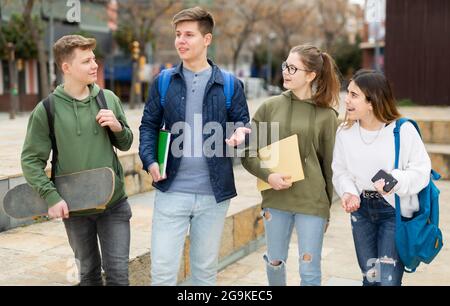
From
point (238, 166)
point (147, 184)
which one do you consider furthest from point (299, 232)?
point (238, 166)

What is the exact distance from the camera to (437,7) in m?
15.2

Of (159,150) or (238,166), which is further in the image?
(238,166)

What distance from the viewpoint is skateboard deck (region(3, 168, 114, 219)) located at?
2.89m

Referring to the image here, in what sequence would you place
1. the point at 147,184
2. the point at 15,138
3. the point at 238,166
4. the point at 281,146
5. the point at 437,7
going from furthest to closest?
the point at 437,7, the point at 238,166, the point at 15,138, the point at 147,184, the point at 281,146

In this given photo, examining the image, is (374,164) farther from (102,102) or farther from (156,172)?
(102,102)

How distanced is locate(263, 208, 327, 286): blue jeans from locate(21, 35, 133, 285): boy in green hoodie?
819mm

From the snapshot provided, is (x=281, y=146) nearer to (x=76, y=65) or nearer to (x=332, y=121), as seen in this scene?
(x=332, y=121)

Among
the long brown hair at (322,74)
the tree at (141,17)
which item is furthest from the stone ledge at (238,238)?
the tree at (141,17)

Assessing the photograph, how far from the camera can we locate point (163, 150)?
2969mm

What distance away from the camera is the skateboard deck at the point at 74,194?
289 cm

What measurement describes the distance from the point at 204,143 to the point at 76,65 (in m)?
0.77

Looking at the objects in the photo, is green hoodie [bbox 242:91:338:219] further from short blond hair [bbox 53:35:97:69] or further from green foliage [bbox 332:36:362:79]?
green foliage [bbox 332:36:362:79]

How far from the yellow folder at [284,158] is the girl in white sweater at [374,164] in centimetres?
23

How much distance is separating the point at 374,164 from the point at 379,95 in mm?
374
